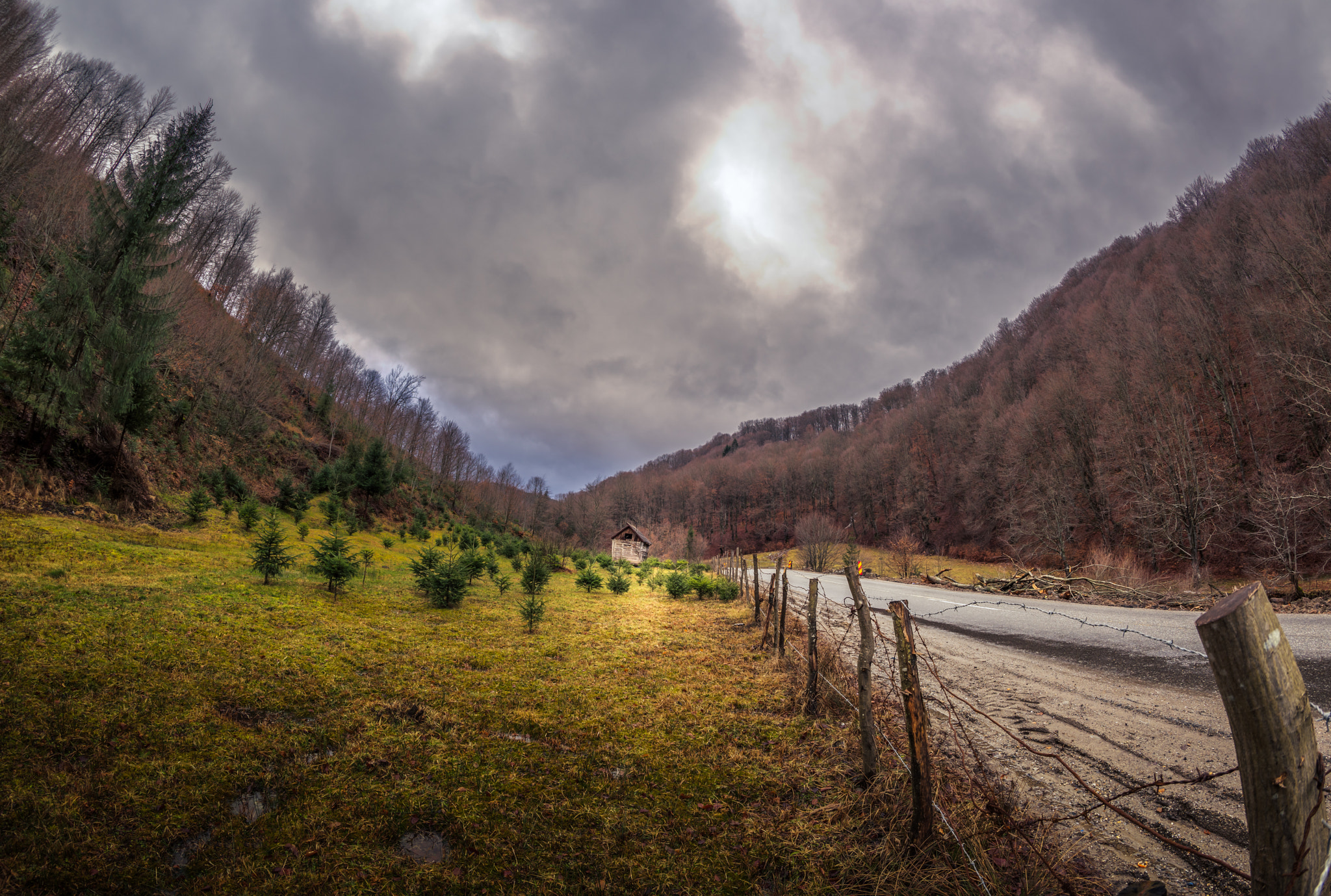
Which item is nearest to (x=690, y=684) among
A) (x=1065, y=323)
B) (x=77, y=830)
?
(x=77, y=830)

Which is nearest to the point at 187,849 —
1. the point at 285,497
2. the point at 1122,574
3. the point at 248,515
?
the point at 248,515

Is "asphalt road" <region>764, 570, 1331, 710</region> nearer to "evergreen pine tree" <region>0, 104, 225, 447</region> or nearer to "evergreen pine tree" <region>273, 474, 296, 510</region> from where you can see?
"evergreen pine tree" <region>0, 104, 225, 447</region>

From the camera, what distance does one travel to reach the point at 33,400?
11898 mm

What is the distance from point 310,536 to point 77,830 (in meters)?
19.9

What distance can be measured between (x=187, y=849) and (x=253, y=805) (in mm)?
459

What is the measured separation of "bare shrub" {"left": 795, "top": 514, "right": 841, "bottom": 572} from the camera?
1729 inches

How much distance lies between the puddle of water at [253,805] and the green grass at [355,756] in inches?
1.3

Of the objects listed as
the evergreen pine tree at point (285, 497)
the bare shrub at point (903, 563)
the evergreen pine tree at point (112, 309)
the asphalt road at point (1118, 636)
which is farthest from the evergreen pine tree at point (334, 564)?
the bare shrub at point (903, 563)

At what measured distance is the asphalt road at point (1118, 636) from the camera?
6.48 m

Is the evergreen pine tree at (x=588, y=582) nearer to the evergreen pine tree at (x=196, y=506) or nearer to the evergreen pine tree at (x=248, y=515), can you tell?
the evergreen pine tree at (x=248, y=515)

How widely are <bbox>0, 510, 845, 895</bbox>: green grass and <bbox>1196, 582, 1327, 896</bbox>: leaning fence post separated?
2.34m

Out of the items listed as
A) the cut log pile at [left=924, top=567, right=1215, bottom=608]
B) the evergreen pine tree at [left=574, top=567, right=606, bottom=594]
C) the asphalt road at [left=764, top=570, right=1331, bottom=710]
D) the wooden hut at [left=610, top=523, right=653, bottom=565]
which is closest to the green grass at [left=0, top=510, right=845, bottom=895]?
the asphalt road at [left=764, top=570, right=1331, bottom=710]

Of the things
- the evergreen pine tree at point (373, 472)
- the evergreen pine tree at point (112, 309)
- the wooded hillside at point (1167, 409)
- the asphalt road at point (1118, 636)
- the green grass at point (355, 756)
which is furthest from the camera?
the evergreen pine tree at point (373, 472)

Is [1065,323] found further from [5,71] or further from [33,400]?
[5,71]
